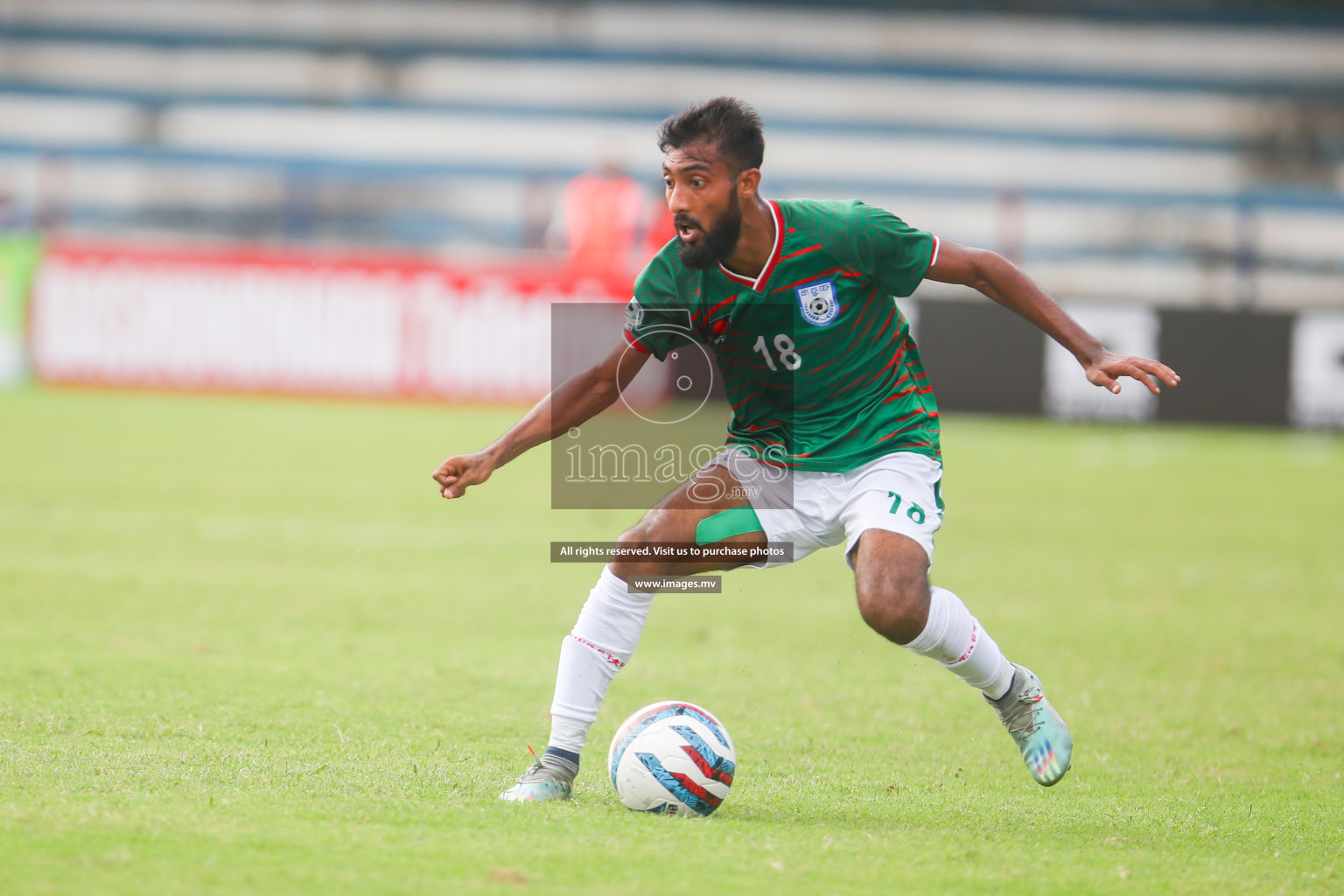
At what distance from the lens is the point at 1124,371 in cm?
404

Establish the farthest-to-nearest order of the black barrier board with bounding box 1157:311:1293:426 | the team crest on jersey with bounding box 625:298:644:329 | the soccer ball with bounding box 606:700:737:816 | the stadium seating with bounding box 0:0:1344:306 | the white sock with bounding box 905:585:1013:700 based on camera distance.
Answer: the stadium seating with bounding box 0:0:1344:306, the black barrier board with bounding box 1157:311:1293:426, the team crest on jersey with bounding box 625:298:644:329, the white sock with bounding box 905:585:1013:700, the soccer ball with bounding box 606:700:737:816

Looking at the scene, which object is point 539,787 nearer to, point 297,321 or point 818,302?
point 818,302

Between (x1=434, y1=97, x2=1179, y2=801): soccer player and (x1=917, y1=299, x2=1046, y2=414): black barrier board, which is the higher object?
(x1=434, y1=97, x2=1179, y2=801): soccer player

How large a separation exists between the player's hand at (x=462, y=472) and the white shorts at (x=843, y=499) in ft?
2.35

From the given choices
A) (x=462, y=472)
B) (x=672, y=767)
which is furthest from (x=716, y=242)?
(x=672, y=767)

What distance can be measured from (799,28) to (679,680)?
2136cm

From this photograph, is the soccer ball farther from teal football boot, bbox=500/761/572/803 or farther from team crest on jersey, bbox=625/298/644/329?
A: team crest on jersey, bbox=625/298/644/329

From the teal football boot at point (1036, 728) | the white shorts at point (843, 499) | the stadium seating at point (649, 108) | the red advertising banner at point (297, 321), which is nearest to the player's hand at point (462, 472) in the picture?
the white shorts at point (843, 499)

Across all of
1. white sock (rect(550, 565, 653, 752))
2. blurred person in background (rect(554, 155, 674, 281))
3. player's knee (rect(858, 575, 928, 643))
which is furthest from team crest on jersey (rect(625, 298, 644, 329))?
blurred person in background (rect(554, 155, 674, 281))

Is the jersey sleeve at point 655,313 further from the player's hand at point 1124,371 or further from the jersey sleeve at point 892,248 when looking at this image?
the player's hand at point 1124,371

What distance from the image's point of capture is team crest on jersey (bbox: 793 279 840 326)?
168 inches

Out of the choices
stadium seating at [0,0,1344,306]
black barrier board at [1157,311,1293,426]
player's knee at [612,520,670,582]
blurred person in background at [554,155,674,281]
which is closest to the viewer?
player's knee at [612,520,670,582]

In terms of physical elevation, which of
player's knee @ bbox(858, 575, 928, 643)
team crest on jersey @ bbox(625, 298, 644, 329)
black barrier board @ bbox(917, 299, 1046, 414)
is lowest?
black barrier board @ bbox(917, 299, 1046, 414)

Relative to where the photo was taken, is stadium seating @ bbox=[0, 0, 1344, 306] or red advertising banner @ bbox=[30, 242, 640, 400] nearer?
red advertising banner @ bbox=[30, 242, 640, 400]
